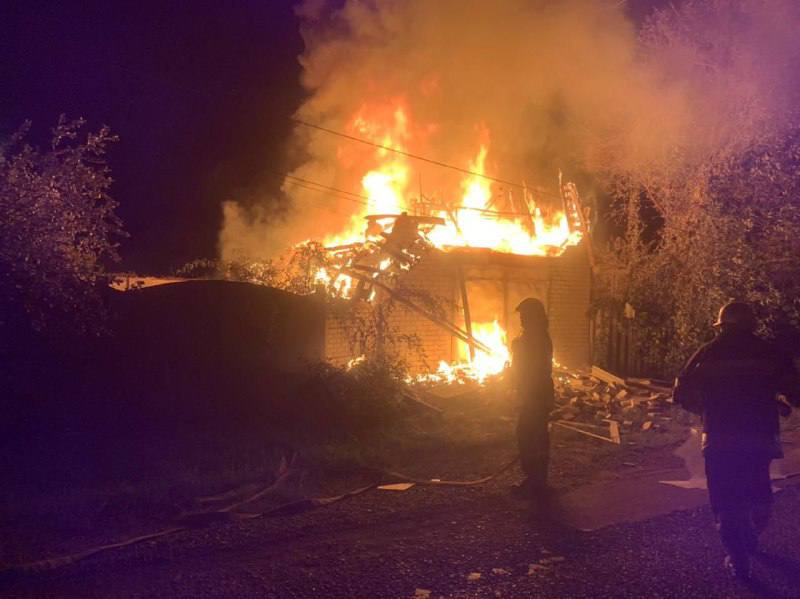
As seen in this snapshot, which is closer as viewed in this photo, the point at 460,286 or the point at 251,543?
the point at 251,543

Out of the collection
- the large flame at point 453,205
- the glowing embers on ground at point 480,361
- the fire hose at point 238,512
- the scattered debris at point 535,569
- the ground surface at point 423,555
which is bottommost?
the scattered debris at point 535,569

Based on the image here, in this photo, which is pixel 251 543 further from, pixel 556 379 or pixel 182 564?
pixel 556 379

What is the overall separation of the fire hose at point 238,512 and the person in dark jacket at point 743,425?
9.76ft

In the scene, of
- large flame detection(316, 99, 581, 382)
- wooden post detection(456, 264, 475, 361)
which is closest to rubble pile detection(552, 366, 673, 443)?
wooden post detection(456, 264, 475, 361)

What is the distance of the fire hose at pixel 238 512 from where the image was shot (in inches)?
189

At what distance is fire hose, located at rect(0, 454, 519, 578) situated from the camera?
15.8 feet

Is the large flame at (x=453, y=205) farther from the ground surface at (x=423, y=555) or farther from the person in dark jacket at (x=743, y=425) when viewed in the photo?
the person in dark jacket at (x=743, y=425)

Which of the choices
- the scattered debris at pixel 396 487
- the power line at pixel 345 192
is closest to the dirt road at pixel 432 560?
the scattered debris at pixel 396 487

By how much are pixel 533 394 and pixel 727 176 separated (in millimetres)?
7237

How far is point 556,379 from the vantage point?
13195 millimetres

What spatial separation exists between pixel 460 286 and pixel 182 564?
34.1 feet

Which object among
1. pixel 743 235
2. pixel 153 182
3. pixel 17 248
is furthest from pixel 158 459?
pixel 153 182

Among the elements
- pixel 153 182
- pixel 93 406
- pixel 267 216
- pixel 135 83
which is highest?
pixel 135 83

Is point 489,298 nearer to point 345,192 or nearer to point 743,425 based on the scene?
point 345,192
